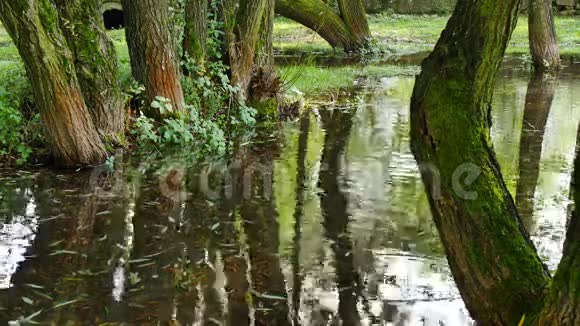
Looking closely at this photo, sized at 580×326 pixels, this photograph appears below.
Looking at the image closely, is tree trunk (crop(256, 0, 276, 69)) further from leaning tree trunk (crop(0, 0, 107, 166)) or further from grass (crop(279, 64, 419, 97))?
leaning tree trunk (crop(0, 0, 107, 166))

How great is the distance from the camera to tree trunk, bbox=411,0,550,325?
135 inches

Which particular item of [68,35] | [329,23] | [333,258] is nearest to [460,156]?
[333,258]

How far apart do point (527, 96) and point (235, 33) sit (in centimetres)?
562

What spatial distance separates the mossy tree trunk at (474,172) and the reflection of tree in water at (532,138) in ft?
9.71

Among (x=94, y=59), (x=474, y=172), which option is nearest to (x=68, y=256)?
(x=94, y=59)

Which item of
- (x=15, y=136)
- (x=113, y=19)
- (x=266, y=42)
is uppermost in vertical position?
(x=266, y=42)

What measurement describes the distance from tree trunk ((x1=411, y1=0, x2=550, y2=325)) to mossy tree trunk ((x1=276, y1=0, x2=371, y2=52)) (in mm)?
16043

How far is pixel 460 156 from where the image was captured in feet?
11.7

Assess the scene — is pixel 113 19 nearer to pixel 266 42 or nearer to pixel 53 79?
pixel 266 42

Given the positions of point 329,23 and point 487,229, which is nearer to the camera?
point 487,229

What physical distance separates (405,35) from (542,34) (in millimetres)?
8364

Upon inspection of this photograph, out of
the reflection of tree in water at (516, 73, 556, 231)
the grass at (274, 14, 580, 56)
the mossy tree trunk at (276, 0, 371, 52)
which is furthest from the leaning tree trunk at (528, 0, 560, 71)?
the mossy tree trunk at (276, 0, 371, 52)

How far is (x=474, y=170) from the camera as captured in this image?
360 cm

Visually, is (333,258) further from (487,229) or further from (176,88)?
(176,88)
